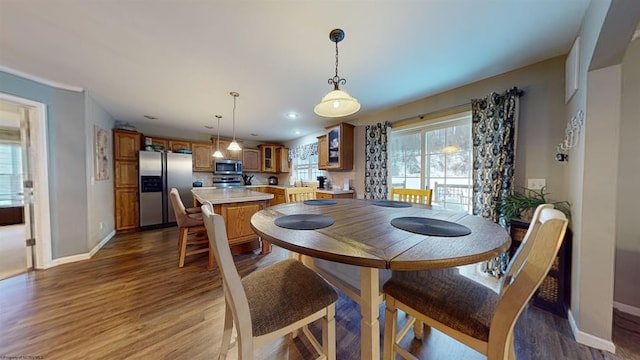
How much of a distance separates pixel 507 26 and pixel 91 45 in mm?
3357

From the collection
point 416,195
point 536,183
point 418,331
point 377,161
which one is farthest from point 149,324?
point 536,183

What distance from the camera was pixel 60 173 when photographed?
99.6 inches

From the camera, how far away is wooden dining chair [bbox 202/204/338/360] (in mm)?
780

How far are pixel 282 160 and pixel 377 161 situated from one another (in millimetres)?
3242

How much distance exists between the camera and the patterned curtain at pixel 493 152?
82.2 inches

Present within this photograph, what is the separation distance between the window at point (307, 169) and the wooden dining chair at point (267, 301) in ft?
12.4

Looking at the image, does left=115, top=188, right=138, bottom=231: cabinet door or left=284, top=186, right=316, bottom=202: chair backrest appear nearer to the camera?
left=284, top=186, right=316, bottom=202: chair backrest

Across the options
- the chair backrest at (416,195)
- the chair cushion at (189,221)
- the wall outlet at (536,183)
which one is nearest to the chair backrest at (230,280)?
the chair backrest at (416,195)

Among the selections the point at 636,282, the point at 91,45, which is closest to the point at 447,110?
the point at 636,282

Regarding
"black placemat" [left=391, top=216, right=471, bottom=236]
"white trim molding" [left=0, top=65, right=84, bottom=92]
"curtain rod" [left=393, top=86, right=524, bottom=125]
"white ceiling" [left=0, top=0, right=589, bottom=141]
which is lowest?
"black placemat" [left=391, top=216, right=471, bottom=236]

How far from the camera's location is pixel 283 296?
0.99 meters

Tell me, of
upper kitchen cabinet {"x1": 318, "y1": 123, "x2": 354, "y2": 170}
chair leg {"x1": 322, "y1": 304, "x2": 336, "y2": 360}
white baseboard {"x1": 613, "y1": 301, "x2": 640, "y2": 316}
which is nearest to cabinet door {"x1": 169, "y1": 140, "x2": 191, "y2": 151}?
upper kitchen cabinet {"x1": 318, "y1": 123, "x2": 354, "y2": 170}

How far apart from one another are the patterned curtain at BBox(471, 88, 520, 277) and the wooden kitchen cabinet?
18.6 feet

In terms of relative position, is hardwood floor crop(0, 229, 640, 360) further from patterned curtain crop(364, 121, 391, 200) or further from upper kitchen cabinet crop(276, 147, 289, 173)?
upper kitchen cabinet crop(276, 147, 289, 173)
